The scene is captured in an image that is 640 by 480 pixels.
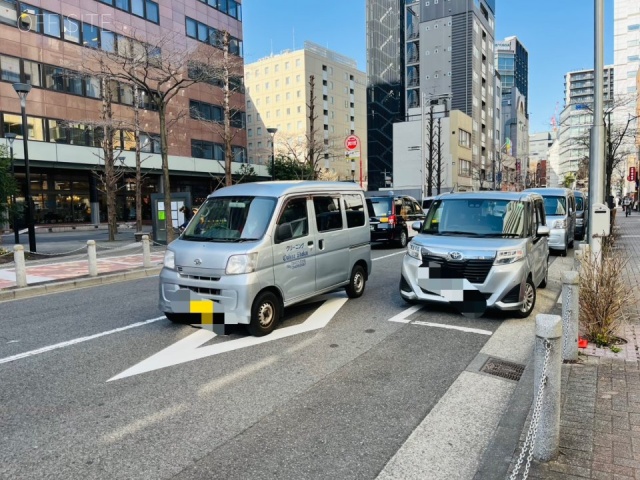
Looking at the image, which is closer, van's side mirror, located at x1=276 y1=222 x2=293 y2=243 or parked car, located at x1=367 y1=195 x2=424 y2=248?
van's side mirror, located at x1=276 y1=222 x2=293 y2=243

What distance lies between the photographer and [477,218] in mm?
7797

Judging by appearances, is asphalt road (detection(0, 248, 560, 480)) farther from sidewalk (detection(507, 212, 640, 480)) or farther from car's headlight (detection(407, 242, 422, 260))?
sidewalk (detection(507, 212, 640, 480))

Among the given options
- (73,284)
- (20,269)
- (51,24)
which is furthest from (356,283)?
(51,24)

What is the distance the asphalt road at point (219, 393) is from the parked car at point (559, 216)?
830 centimetres

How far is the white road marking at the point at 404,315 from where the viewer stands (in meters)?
7.15

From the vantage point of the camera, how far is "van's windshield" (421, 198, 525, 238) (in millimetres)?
7527

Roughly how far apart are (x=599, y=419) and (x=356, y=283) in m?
5.28

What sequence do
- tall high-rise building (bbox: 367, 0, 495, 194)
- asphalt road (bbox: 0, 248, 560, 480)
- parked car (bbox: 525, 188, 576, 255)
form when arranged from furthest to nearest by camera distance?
tall high-rise building (bbox: 367, 0, 495, 194)
parked car (bbox: 525, 188, 576, 255)
asphalt road (bbox: 0, 248, 560, 480)

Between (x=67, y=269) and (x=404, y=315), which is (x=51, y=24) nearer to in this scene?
(x=67, y=269)

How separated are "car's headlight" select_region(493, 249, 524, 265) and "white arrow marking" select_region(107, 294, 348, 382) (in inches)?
101

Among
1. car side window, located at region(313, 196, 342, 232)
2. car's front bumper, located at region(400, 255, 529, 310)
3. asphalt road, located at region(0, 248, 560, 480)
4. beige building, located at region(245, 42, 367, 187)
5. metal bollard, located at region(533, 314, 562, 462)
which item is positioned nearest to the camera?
metal bollard, located at region(533, 314, 562, 462)

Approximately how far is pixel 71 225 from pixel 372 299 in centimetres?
3419

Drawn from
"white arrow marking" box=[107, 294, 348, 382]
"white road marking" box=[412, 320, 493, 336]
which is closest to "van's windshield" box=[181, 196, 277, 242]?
"white arrow marking" box=[107, 294, 348, 382]

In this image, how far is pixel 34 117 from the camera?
33.1 metres
